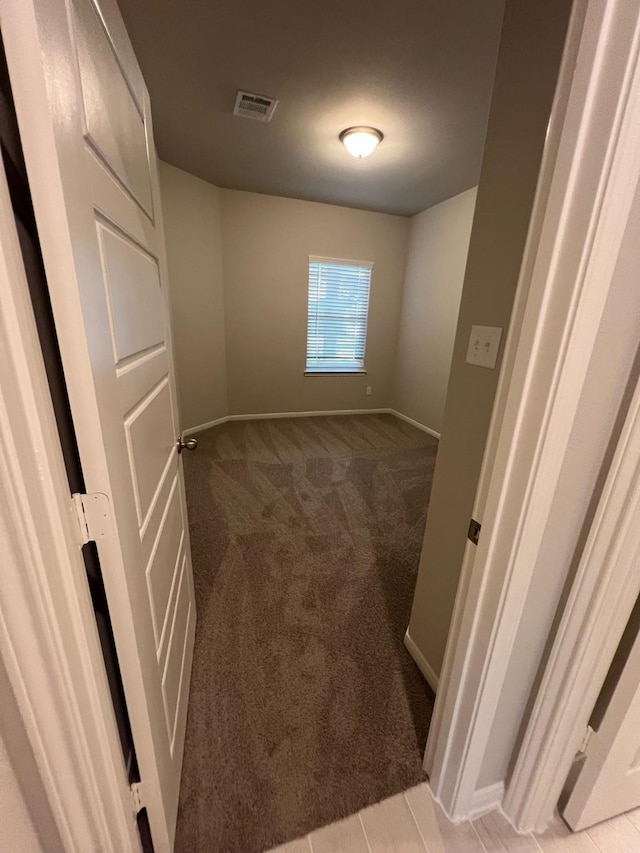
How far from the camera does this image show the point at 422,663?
1485mm

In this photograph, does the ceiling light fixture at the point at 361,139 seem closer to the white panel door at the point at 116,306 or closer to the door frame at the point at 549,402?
the white panel door at the point at 116,306

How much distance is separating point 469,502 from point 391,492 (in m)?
1.91

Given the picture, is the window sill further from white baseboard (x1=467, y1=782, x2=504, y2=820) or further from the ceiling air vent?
white baseboard (x1=467, y1=782, x2=504, y2=820)

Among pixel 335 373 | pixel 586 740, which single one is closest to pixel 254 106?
pixel 335 373

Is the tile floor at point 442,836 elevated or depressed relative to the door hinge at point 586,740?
depressed

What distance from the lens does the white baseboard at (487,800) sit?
1060 mm

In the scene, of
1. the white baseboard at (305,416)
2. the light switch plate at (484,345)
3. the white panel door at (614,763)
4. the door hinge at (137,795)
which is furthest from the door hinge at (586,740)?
the white baseboard at (305,416)

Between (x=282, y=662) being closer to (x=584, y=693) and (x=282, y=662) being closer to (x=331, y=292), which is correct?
(x=584, y=693)

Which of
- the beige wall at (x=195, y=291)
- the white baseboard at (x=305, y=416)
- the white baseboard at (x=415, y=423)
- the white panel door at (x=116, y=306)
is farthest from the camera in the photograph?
the white baseboard at (x=415, y=423)

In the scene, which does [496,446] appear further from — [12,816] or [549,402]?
Result: [12,816]

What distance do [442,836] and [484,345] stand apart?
1.47 m

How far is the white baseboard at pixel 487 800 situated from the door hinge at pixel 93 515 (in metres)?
1.34

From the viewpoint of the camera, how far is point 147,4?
1.56 meters

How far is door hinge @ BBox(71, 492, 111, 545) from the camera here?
0.60 meters
